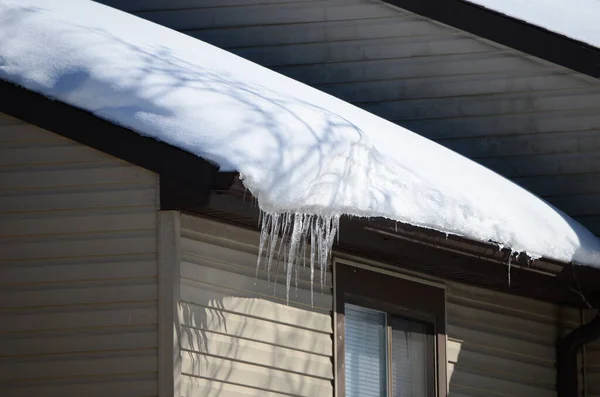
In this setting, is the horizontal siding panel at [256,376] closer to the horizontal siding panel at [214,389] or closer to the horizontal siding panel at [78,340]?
the horizontal siding panel at [214,389]

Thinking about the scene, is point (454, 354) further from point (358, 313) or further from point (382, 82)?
point (382, 82)

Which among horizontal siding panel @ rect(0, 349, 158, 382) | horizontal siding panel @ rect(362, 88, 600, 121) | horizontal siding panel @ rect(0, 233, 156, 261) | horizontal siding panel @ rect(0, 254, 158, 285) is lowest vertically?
horizontal siding panel @ rect(0, 349, 158, 382)

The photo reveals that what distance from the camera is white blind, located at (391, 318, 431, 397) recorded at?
8.84 meters

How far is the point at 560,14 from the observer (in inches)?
454

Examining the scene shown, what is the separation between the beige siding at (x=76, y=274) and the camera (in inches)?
279

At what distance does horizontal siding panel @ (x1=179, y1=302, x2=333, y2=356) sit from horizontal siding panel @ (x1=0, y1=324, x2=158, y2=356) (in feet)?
0.79

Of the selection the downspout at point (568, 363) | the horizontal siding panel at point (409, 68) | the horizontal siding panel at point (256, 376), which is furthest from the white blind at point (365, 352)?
the horizontal siding panel at point (409, 68)

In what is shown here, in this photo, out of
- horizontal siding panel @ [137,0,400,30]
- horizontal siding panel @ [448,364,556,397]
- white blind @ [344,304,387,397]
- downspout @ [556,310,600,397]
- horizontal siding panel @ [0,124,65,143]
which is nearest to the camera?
horizontal siding panel @ [0,124,65,143]

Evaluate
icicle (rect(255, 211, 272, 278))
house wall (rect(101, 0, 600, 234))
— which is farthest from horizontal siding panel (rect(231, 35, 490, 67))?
icicle (rect(255, 211, 272, 278))

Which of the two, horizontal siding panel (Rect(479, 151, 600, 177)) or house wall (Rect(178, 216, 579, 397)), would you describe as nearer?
house wall (Rect(178, 216, 579, 397))

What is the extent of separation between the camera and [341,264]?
27.5 ft

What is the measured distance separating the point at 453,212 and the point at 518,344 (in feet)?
7.02

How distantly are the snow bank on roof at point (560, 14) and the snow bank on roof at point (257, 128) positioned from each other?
2144 millimetres

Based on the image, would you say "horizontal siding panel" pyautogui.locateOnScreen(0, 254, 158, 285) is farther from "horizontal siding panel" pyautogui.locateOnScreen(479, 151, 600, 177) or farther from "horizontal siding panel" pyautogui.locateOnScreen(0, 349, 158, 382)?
"horizontal siding panel" pyautogui.locateOnScreen(479, 151, 600, 177)
